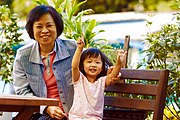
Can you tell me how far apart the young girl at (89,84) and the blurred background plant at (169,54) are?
28.3 inches

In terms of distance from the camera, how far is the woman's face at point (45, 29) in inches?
107

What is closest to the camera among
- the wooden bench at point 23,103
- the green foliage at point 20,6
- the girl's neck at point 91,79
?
the wooden bench at point 23,103

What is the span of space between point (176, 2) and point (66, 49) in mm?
993

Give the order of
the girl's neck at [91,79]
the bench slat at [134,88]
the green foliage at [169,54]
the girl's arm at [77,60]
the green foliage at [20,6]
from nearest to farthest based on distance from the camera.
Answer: the girl's arm at [77,60] → the bench slat at [134,88] → the girl's neck at [91,79] → the green foliage at [169,54] → the green foliage at [20,6]

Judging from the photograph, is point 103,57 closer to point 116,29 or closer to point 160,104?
point 160,104

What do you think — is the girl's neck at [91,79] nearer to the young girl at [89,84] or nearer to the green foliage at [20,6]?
the young girl at [89,84]

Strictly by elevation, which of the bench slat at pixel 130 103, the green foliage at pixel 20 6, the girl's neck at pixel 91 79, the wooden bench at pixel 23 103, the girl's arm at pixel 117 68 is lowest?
the bench slat at pixel 130 103

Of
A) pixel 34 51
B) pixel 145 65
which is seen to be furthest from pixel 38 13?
pixel 145 65

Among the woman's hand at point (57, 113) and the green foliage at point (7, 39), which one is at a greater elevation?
the green foliage at point (7, 39)

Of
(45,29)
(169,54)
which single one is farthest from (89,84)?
(169,54)

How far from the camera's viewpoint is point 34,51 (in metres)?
2.83

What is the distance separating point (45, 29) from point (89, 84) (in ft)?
1.36

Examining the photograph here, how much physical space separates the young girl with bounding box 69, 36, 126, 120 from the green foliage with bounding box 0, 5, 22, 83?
1224 millimetres

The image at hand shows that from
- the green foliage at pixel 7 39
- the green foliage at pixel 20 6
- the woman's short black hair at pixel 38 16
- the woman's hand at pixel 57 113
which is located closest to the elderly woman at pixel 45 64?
the woman's short black hair at pixel 38 16
